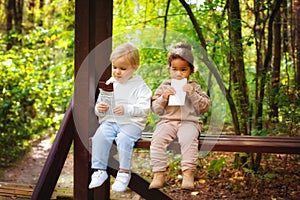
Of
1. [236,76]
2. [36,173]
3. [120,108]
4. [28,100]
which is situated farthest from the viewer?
[28,100]

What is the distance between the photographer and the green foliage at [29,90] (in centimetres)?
623

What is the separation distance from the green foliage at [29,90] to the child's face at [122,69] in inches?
146

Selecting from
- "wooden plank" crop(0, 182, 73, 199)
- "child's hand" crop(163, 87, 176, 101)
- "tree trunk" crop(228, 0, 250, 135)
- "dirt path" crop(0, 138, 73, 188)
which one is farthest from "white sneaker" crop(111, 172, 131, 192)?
"dirt path" crop(0, 138, 73, 188)

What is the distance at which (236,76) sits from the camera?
4812mm

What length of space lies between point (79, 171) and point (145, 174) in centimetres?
176

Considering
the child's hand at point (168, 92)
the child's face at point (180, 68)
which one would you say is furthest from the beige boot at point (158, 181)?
the child's face at point (180, 68)

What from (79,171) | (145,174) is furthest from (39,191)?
(145,174)

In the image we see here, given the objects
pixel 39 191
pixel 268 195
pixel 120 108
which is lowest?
pixel 268 195

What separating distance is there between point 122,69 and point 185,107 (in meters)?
0.48

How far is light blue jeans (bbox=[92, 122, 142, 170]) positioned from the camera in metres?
2.67

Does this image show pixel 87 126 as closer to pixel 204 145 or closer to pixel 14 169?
pixel 204 145

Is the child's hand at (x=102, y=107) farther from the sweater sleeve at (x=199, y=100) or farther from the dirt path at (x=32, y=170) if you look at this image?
the dirt path at (x=32, y=170)

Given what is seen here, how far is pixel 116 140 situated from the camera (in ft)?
9.04

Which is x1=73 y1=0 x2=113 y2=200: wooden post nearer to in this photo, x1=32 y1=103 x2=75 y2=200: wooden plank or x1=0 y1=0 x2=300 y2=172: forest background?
x1=32 y1=103 x2=75 y2=200: wooden plank
